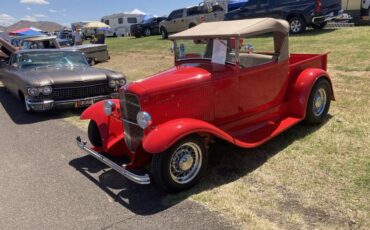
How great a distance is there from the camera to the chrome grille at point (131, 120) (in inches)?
172

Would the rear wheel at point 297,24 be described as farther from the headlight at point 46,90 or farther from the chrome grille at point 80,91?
the headlight at point 46,90

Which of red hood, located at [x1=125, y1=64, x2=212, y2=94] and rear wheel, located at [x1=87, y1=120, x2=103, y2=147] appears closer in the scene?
red hood, located at [x1=125, y1=64, x2=212, y2=94]

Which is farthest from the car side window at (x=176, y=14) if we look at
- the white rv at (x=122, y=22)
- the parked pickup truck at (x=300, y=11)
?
the white rv at (x=122, y=22)

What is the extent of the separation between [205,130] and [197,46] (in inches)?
61.1

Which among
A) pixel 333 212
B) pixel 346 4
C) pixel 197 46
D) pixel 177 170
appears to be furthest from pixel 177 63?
pixel 346 4

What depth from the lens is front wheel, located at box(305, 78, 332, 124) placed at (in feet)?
17.8

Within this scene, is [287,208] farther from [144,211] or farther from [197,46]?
[197,46]

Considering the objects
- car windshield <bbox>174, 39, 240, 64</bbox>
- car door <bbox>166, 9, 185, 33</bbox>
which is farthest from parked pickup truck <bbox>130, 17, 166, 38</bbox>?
car windshield <bbox>174, 39, 240, 64</bbox>

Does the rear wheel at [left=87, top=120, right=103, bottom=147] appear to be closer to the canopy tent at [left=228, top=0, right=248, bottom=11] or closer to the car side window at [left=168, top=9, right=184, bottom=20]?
the car side window at [left=168, top=9, right=184, bottom=20]

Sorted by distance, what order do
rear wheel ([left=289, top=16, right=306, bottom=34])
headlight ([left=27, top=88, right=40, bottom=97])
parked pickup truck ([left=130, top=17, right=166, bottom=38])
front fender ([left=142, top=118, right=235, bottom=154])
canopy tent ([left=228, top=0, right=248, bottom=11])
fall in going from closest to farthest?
front fender ([left=142, top=118, right=235, bottom=154]) < headlight ([left=27, top=88, right=40, bottom=97]) < rear wheel ([left=289, top=16, right=306, bottom=34]) < canopy tent ([left=228, top=0, right=248, bottom=11]) < parked pickup truck ([left=130, top=17, right=166, bottom=38])

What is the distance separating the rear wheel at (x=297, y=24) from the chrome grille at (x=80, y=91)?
32.6 feet

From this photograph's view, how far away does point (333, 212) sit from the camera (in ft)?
11.4

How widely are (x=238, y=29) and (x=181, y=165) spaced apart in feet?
6.12

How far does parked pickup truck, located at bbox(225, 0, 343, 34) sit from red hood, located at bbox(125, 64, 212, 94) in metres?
11.5
